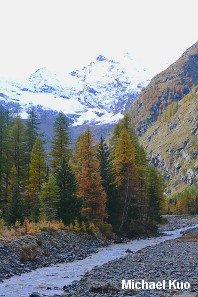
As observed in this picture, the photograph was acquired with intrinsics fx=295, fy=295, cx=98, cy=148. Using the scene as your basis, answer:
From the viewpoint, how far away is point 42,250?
70.6ft

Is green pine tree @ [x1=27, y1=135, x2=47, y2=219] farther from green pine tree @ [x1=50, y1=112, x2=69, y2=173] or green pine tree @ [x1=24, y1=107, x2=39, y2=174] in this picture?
green pine tree @ [x1=24, y1=107, x2=39, y2=174]

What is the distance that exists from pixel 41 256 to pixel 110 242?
1408 centimetres

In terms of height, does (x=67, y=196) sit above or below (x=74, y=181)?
below

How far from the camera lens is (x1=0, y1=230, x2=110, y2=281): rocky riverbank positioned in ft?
56.0

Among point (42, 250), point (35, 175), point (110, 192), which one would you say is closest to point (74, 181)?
point (110, 192)

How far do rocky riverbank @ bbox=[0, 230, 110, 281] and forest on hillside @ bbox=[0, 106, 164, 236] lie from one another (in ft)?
9.80

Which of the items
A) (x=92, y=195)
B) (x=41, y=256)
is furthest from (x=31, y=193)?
(x=41, y=256)

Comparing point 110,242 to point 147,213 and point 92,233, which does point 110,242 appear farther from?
point 147,213

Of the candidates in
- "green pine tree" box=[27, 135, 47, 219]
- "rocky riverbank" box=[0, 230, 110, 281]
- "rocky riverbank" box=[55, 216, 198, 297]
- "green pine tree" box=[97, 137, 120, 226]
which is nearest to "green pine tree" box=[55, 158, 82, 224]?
"rocky riverbank" box=[0, 230, 110, 281]

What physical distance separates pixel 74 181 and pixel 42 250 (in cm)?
1223

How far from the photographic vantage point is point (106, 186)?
39500 mm

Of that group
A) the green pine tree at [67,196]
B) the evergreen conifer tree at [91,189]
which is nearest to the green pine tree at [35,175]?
the evergreen conifer tree at [91,189]

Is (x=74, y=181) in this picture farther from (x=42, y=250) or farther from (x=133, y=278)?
(x=133, y=278)

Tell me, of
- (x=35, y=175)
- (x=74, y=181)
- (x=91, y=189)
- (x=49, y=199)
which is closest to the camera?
(x=49, y=199)
